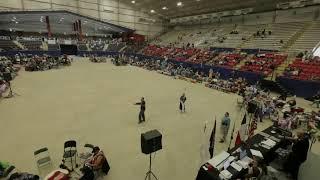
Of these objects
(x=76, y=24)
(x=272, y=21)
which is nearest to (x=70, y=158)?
(x=272, y=21)

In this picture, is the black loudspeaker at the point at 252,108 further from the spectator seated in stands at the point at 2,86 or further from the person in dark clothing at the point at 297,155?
the spectator seated in stands at the point at 2,86

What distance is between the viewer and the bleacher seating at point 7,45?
30.0 metres

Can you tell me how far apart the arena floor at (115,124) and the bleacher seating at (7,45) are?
63.7 feet

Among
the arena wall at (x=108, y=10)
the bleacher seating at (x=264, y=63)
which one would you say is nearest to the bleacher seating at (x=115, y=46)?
the arena wall at (x=108, y=10)

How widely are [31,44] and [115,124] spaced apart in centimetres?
3258

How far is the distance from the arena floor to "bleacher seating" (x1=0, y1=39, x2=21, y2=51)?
764 inches

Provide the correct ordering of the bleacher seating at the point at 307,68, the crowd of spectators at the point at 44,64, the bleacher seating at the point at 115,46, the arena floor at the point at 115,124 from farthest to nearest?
the bleacher seating at the point at 115,46, the crowd of spectators at the point at 44,64, the bleacher seating at the point at 307,68, the arena floor at the point at 115,124

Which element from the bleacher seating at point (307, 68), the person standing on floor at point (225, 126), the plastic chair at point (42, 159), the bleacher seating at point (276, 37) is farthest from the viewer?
the bleacher seating at point (276, 37)

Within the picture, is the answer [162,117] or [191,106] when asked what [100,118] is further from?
[191,106]

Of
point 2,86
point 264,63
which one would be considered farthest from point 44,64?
point 264,63

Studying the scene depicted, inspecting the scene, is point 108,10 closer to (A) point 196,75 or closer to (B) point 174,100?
(A) point 196,75

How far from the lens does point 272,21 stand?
2761 centimetres

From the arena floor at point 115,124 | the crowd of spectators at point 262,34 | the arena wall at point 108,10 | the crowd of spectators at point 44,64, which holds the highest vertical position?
the arena wall at point 108,10

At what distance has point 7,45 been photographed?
101ft
